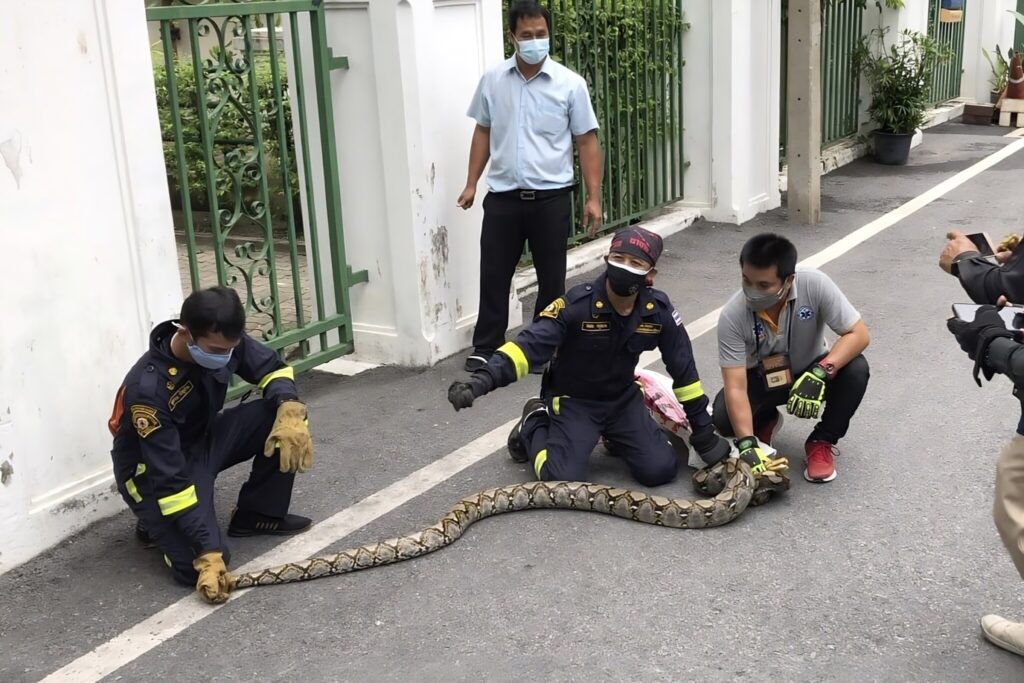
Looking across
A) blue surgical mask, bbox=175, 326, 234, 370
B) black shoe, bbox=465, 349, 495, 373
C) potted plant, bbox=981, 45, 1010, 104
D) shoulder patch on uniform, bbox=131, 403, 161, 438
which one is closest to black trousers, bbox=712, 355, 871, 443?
black shoe, bbox=465, 349, 495, 373

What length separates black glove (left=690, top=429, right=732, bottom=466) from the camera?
214 inches

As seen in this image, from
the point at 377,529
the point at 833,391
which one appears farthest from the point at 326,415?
the point at 833,391

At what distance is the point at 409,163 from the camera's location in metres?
7.25

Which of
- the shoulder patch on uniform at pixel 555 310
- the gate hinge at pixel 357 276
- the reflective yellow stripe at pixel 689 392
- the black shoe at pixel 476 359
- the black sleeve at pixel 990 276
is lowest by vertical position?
the black shoe at pixel 476 359

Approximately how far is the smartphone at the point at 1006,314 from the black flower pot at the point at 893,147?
11290 mm

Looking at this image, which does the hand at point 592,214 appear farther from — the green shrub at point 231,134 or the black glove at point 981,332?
the black glove at point 981,332

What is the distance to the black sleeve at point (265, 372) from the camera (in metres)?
5.04

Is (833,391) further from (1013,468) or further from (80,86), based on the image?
(80,86)

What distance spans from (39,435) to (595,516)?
2.49 metres

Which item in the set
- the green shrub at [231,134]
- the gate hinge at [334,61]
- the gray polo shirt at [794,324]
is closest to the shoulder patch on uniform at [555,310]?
the gray polo shirt at [794,324]

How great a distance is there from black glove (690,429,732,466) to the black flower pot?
33.6 ft

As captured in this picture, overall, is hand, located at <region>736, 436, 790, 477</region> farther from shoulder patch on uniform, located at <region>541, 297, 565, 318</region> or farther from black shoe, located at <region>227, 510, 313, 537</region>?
black shoe, located at <region>227, 510, 313, 537</region>

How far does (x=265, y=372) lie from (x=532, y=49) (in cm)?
303

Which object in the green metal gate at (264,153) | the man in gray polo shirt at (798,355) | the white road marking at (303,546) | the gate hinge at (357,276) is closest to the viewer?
the white road marking at (303,546)
